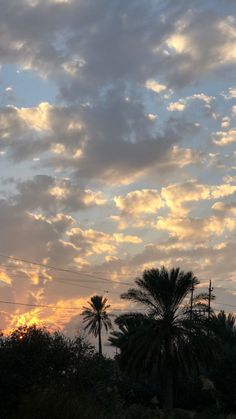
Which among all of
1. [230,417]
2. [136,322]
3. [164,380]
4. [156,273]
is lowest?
[230,417]

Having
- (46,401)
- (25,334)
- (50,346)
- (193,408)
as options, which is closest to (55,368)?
(50,346)

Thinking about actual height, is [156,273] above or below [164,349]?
above

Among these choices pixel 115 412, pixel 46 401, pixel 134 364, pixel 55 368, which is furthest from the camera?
pixel 134 364

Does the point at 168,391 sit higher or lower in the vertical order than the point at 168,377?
lower

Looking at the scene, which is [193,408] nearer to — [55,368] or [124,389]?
[124,389]

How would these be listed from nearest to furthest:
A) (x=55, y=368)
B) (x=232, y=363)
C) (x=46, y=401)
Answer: (x=46, y=401)
(x=55, y=368)
(x=232, y=363)

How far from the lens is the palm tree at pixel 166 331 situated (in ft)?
116

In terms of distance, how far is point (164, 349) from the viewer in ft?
118

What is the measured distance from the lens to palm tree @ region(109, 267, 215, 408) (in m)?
35.5

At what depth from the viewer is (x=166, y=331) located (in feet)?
117

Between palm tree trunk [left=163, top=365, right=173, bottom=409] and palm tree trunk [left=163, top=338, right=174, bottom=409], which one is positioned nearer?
palm tree trunk [left=163, top=338, right=174, bottom=409]

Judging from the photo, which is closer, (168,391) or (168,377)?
(168,377)

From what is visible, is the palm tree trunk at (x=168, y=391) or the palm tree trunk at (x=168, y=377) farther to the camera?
the palm tree trunk at (x=168, y=391)

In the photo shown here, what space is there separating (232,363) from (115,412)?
83.8 ft
